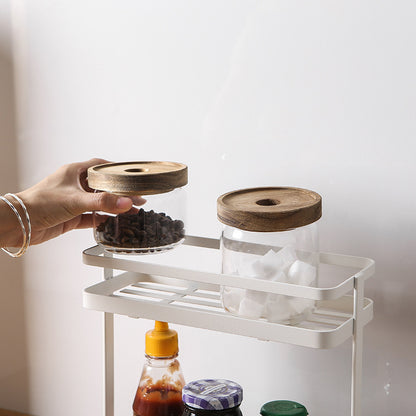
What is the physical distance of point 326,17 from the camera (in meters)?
0.89

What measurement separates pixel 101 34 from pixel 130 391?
1.83ft

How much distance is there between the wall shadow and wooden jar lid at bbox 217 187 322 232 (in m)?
0.50

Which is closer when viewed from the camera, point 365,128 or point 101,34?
point 365,128

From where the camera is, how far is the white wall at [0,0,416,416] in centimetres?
88

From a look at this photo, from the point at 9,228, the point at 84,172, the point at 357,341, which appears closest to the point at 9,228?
the point at 9,228

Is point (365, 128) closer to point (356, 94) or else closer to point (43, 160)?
point (356, 94)

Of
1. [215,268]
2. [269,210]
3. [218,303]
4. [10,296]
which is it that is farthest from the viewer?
[10,296]

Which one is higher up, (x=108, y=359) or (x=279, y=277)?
(x=279, y=277)

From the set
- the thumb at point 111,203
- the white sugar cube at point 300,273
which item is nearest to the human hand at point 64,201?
the thumb at point 111,203

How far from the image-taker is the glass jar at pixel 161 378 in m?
0.92

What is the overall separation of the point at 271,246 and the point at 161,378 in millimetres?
278

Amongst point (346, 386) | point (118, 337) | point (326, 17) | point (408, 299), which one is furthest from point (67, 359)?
point (326, 17)

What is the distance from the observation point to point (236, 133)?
98 cm

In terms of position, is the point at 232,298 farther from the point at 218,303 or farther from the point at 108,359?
the point at 108,359
